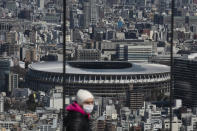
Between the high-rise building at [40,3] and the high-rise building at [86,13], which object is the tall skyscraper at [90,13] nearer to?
the high-rise building at [86,13]

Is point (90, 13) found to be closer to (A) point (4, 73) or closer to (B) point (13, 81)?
(A) point (4, 73)

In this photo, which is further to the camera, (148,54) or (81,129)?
(148,54)

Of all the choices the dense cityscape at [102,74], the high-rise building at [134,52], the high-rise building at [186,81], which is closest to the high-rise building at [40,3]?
the dense cityscape at [102,74]

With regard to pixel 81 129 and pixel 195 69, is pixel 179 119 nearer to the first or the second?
pixel 195 69

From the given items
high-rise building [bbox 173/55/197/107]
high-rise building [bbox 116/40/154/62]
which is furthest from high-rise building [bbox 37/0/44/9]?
high-rise building [bbox 173/55/197/107]

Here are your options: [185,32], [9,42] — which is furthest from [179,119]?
[185,32]

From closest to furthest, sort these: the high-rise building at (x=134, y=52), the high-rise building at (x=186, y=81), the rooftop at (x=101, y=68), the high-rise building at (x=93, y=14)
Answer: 1. the high-rise building at (x=186, y=81)
2. the rooftop at (x=101, y=68)
3. the high-rise building at (x=134, y=52)
4. the high-rise building at (x=93, y=14)

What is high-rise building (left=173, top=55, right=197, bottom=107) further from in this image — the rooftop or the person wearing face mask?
the person wearing face mask
